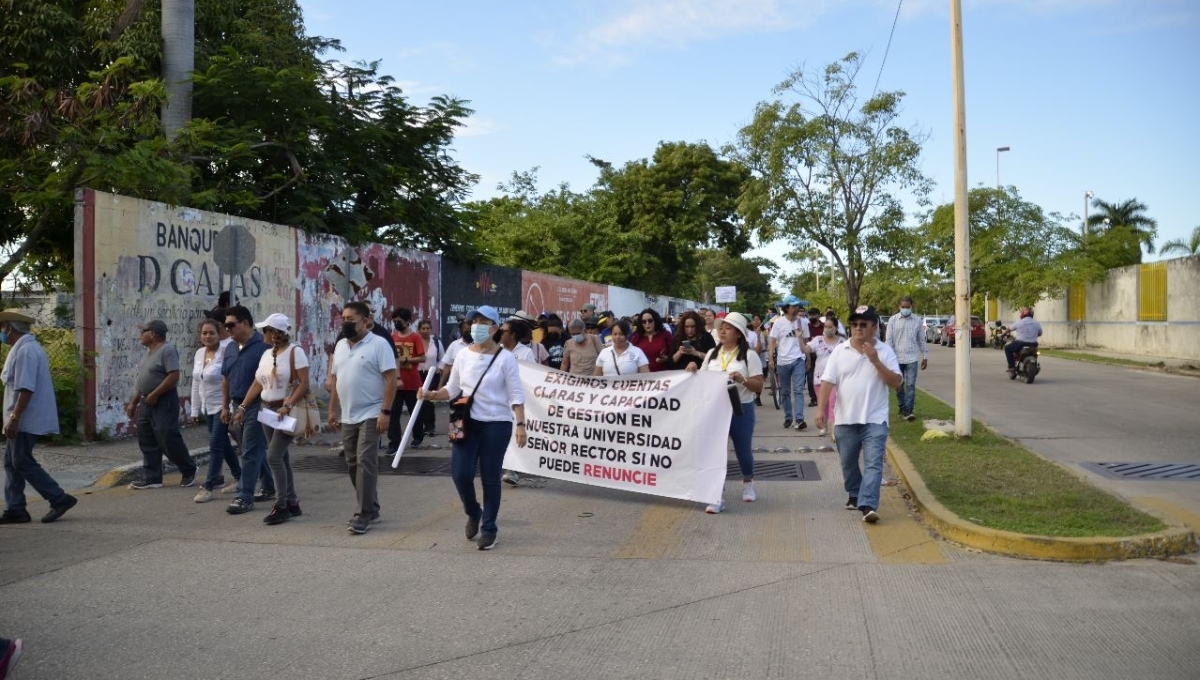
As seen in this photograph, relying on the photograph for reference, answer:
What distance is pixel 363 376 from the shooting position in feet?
24.7

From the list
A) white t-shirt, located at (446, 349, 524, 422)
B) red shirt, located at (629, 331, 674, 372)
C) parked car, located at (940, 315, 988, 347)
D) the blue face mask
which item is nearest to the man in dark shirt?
white t-shirt, located at (446, 349, 524, 422)

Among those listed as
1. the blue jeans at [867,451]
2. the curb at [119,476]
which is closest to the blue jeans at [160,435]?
the curb at [119,476]

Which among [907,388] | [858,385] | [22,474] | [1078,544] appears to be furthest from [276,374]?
[907,388]

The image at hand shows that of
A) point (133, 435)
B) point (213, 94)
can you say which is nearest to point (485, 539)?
point (133, 435)

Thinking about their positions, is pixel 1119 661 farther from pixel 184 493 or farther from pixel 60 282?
pixel 60 282

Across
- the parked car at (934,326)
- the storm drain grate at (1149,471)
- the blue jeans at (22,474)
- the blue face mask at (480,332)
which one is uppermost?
the parked car at (934,326)

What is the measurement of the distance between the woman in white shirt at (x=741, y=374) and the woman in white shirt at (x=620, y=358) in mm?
1164

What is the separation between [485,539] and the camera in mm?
6992

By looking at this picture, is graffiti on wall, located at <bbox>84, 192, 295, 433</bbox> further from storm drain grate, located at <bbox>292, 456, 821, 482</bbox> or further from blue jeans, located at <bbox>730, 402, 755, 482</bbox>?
blue jeans, located at <bbox>730, 402, 755, 482</bbox>

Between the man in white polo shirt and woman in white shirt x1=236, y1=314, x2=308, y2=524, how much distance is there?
0.56 m

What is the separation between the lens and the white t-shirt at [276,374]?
8094 millimetres

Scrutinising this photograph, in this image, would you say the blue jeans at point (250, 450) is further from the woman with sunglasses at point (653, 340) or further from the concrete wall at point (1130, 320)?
the concrete wall at point (1130, 320)

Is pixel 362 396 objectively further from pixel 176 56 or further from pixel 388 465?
pixel 176 56

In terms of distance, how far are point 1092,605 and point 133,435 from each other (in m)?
11.2
